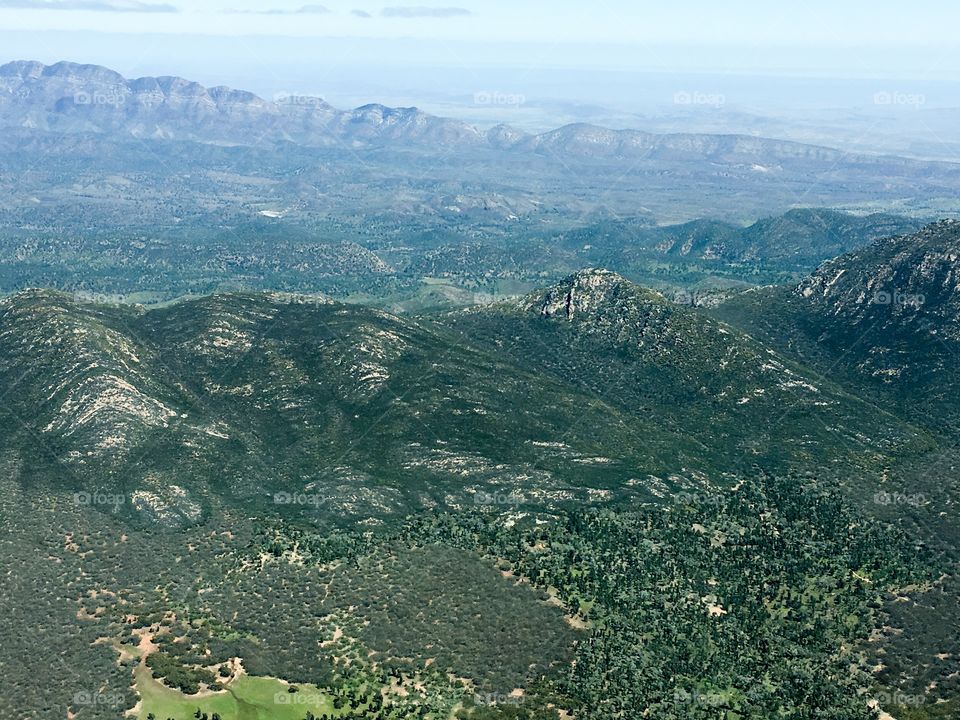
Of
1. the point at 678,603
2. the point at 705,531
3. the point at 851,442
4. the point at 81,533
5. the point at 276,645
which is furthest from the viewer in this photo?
the point at 851,442

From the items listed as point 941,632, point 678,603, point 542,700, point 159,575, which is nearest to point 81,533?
point 159,575

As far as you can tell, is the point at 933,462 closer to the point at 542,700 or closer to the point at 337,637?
the point at 542,700

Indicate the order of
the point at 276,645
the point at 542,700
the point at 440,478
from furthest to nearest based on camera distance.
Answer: the point at 440,478, the point at 276,645, the point at 542,700

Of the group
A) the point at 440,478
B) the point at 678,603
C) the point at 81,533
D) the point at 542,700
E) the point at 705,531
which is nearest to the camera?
the point at 542,700

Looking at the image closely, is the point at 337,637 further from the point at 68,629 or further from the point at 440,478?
the point at 440,478

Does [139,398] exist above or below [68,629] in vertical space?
above

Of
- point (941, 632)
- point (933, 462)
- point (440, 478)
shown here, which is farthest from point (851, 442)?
point (440, 478)

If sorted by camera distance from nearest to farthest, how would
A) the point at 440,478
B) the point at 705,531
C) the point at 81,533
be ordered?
1. the point at 81,533
2. the point at 705,531
3. the point at 440,478

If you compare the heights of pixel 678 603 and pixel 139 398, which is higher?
pixel 139 398

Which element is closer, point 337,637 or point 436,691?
point 436,691
